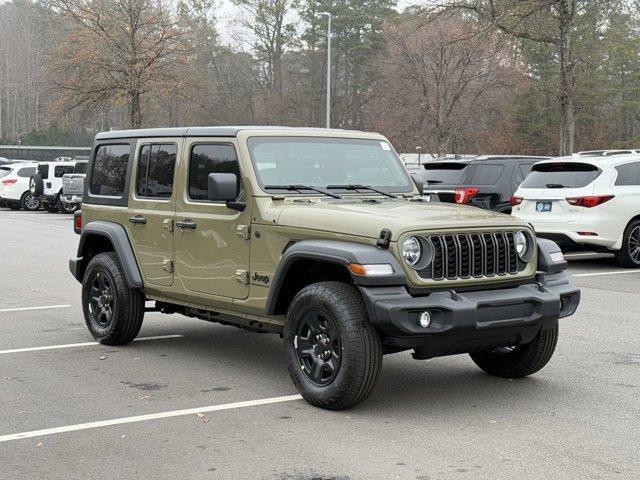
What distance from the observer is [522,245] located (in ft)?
21.0

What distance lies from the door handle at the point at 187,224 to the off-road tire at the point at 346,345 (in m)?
1.42

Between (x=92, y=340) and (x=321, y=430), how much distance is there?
11.8 feet

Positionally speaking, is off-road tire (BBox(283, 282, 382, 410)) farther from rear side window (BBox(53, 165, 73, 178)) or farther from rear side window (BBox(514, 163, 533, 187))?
rear side window (BBox(53, 165, 73, 178))

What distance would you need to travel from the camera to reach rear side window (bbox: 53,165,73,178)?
103 feet

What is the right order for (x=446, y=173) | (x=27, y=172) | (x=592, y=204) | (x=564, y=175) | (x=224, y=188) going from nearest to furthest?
(x=224, y=188) < (x=592, y=204) < (x=564, y=175) < (x=446, y=173) < (x=27, y=172)

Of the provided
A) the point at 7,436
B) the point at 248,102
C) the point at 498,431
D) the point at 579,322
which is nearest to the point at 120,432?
the point at 7,436

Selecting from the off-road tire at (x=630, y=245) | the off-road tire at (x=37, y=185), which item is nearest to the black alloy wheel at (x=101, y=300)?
the off-road tire at (x=630, y=245)

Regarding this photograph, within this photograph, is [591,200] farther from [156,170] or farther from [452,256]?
[452,256]

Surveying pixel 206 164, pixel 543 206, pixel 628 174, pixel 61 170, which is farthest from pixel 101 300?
pixel 61 170

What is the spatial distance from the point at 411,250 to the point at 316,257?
61 centimetres

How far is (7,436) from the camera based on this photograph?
548cm

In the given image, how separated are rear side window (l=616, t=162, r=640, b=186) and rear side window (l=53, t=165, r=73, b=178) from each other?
2129 cm

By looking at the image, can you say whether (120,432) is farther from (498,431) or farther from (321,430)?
(498,431)

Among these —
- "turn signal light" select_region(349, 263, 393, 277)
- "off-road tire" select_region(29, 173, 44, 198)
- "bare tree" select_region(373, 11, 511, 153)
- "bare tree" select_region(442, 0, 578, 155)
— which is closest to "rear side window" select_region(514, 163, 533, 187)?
"bare tree" select_region(442, 0, 578, 155)
